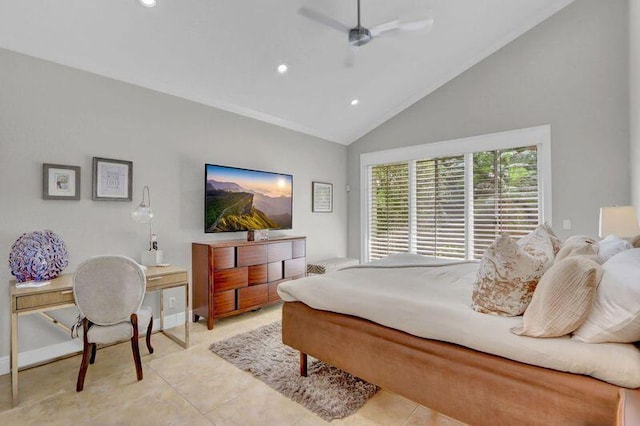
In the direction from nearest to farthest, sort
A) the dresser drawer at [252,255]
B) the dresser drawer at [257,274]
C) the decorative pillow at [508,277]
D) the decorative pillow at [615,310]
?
1. the decorative pillow at [615,310]
2. the decorative pillow at [508,277]
3. the dresser drawer at [252,255]
4. the dresser drawer at [257,274]

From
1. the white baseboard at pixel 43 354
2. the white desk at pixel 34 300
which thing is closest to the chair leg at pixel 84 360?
the white desk at pixel 34 300

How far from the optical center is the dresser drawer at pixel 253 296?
12.3 feet

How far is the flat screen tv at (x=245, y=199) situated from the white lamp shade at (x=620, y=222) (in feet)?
11.7

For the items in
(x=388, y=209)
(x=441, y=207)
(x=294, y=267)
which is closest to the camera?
(x=294, y=267)

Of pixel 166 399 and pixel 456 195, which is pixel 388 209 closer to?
pixel 456 195

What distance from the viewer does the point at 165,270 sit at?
2918mm

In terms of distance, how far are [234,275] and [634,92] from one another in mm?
4526

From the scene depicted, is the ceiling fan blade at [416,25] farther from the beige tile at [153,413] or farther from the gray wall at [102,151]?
the beige tile at [153,413]

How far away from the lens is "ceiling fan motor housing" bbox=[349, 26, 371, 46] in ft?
8.80

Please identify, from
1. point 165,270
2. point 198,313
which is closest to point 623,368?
point 165,270

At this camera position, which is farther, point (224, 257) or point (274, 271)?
point (274, 271)

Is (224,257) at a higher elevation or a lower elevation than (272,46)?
lower

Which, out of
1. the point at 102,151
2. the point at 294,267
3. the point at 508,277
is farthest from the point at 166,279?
the point at 508,277

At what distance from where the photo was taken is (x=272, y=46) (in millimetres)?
3336
